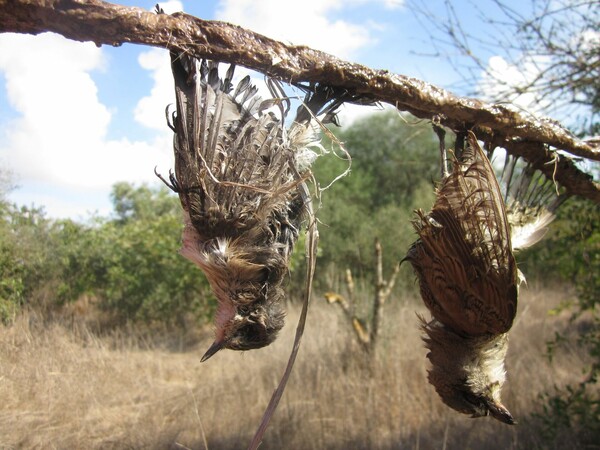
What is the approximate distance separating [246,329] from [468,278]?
0.83 metres

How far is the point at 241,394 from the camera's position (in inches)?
274

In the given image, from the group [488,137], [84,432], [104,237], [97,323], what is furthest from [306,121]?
[104,237]

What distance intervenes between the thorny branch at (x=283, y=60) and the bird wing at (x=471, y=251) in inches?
7.7

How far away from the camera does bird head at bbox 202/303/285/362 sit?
181 centimetres

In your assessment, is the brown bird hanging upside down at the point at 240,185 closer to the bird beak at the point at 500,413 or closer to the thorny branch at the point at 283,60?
the thorny branch at the point at 283,60

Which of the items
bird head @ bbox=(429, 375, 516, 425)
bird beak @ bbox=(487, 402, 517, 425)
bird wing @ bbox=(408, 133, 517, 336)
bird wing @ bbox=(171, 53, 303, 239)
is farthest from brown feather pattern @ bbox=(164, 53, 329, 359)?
bird beak @ bbox=(487, 402, 517, 425)

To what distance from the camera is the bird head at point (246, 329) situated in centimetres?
181

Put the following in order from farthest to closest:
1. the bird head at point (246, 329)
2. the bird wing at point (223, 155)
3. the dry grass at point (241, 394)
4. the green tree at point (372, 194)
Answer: the green tree at point (372, 194)
the dry grass at point (241, 394)
the bird head at point (246, 329)
the bird wing at point (223, 155)

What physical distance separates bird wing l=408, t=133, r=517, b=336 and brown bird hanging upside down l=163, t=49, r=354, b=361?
54cm

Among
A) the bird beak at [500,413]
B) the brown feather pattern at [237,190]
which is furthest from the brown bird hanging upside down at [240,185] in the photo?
the bird beak at [500,413]

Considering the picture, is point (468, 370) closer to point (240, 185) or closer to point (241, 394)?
point (240, 185)

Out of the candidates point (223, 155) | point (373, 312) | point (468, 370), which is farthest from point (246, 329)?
point (373, 312)

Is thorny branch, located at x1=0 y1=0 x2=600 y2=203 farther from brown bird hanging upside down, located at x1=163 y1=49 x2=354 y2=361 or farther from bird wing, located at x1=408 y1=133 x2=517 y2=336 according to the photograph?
bird wing, located at x1=408 y1=133 x2=517 y2=336

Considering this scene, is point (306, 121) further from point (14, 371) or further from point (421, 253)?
point (14, 371)
